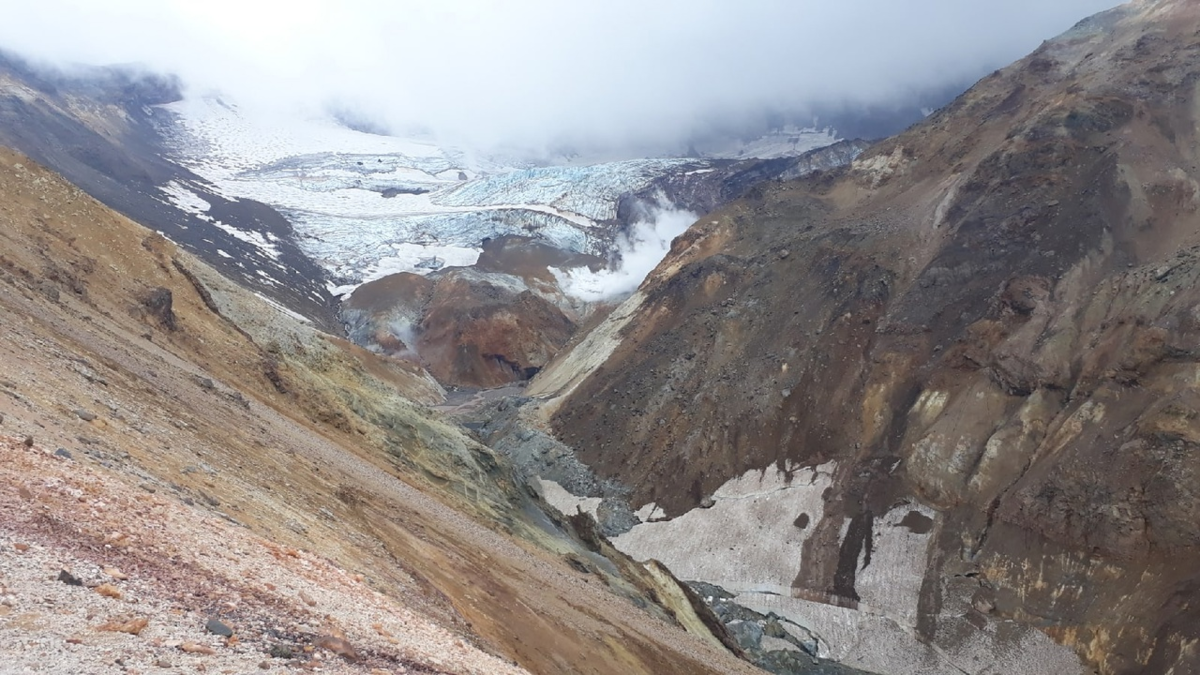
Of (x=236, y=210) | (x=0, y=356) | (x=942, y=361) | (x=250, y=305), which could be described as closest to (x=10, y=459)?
(x=0, y=356)

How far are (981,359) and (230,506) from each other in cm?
5293

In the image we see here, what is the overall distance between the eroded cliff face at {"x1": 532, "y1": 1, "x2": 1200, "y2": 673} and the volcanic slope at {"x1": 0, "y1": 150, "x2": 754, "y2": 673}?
23040 millimetres

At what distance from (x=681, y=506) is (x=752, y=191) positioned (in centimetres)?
4691

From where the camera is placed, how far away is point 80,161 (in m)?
142

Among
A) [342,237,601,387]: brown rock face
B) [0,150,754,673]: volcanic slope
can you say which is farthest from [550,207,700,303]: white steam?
[0,150,754,673]: volcanic slope

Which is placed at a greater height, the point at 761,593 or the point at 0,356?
the point at 0,356

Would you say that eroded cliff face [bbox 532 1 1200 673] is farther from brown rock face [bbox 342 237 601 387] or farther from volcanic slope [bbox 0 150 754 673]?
brown rock face [bbox 342 237 601 387]

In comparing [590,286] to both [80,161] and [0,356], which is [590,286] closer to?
[80,161]

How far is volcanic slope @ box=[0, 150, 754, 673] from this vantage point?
298 inches

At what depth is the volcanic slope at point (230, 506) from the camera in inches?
298

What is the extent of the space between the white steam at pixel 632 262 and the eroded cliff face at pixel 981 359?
6347 cm

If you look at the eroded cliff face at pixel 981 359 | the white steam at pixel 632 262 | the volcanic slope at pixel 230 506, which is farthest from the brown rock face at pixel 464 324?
the volcanic slope at pixel 230 506

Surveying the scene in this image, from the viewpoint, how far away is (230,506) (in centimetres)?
1284

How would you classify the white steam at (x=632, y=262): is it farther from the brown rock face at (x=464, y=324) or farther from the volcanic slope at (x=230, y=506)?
the volcanic slope at (x=230, y=506)
